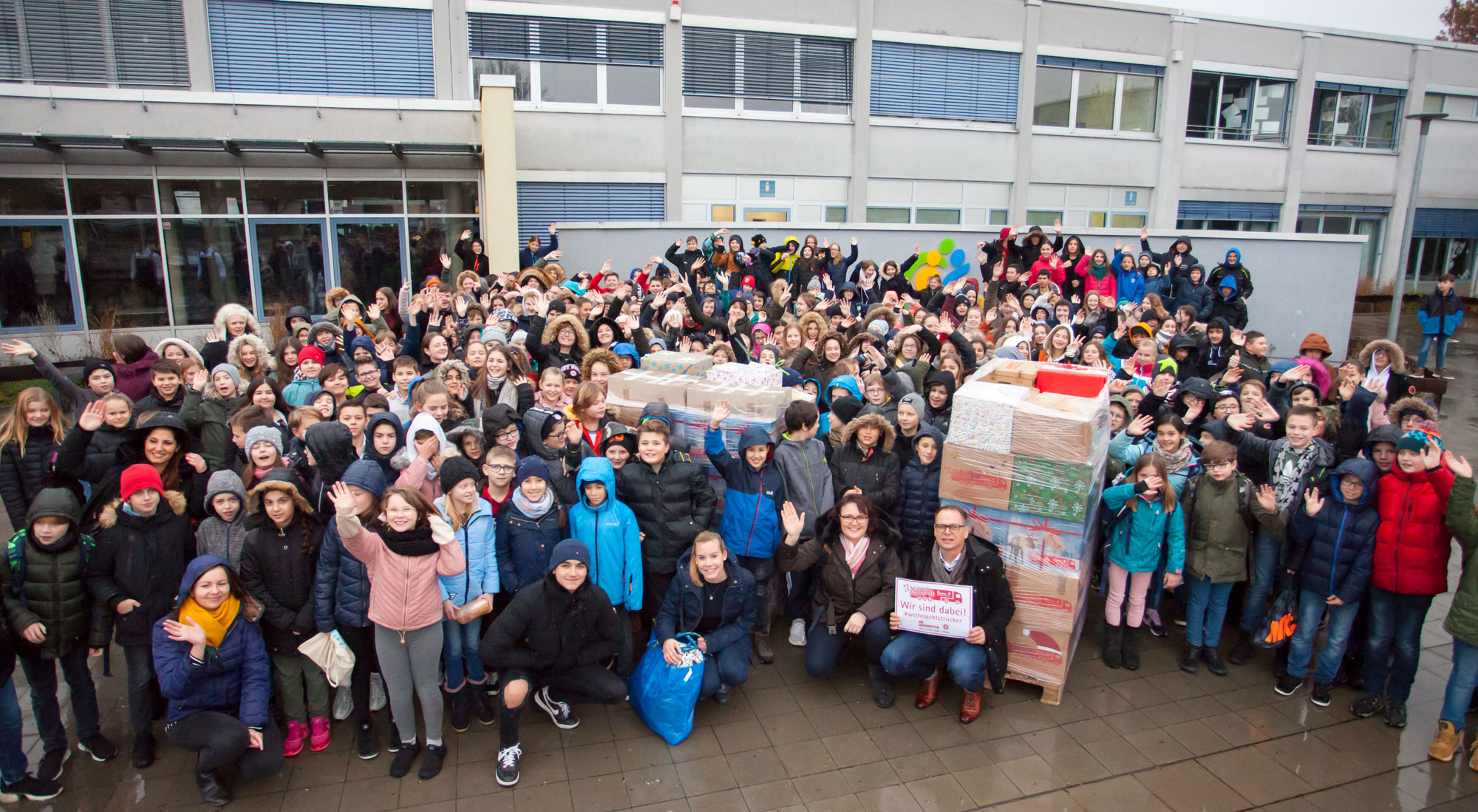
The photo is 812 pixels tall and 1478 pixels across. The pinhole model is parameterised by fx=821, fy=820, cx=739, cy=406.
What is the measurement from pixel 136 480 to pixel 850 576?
428cm

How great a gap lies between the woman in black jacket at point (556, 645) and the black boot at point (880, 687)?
1635mm

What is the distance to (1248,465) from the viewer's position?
6398mm

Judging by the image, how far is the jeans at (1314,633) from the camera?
530 centimetres

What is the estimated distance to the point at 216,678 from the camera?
4.40 meters

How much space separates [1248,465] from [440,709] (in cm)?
606

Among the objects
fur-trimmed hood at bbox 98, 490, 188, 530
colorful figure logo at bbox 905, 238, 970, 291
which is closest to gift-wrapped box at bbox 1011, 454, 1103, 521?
fur-trimmed hood at bbox 98, 490, 188, 530

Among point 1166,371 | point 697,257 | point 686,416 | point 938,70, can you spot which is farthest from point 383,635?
point 938,70

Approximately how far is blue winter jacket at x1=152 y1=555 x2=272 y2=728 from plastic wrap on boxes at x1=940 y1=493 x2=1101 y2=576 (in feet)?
13.7

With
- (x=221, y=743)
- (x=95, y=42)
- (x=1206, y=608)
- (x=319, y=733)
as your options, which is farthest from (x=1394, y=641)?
(x=95, y=42)

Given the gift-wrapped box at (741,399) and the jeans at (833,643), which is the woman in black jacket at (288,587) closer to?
the gift-wrapped box at (741,399)

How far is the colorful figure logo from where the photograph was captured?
1441cm

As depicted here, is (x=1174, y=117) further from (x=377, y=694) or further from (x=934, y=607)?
(x=377, y=694)

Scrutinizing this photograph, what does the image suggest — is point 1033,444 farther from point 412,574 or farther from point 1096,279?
point 1096,279

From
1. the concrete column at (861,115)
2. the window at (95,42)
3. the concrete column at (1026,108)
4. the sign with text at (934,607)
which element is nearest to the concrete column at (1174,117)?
the concrete column at (1026,108)
